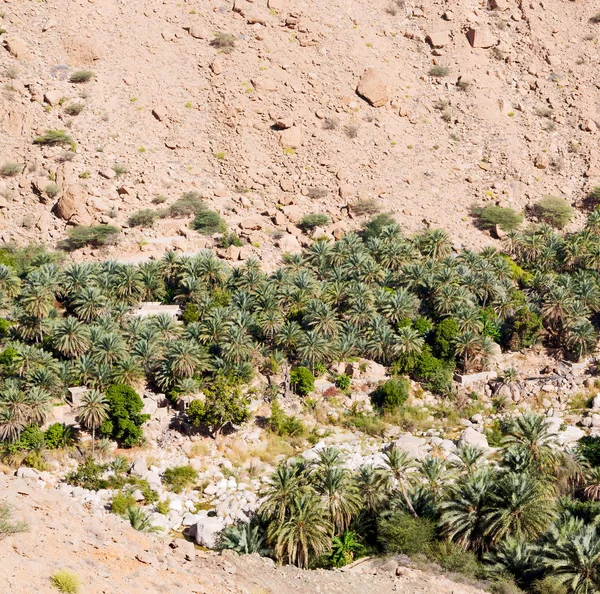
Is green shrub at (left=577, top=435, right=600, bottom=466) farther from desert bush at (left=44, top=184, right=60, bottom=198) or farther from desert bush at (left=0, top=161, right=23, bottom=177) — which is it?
→ desert bush at (left=0, top=161, right=23, bottom=177)

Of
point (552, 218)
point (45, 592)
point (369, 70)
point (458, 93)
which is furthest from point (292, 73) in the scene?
point (45, 592)

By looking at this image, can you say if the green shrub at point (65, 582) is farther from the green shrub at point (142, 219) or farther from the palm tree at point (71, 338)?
the green shrub at point (142, 219)

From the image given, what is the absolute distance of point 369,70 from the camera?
7212cm

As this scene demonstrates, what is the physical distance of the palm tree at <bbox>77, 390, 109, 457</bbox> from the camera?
3747cm

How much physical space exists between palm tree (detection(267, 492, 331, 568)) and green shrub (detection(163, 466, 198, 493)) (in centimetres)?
773

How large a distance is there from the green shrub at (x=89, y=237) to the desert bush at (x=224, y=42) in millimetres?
25103

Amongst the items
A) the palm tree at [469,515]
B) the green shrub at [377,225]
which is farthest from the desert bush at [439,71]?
the palm tree at [469,515]

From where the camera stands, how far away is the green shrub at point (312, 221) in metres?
61.1

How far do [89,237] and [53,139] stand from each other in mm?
11876

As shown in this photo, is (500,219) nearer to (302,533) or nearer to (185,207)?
(185,207)

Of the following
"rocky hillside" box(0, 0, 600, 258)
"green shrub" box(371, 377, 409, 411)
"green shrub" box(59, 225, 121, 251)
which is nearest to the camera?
"green shrub" box(371, 377, 409, 411)

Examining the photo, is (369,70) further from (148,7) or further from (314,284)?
(314,284)

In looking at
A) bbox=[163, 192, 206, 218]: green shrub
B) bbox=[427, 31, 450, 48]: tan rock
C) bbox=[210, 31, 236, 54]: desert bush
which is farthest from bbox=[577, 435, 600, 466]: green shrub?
bbox=[210, 31, 236, 54]: desert bush

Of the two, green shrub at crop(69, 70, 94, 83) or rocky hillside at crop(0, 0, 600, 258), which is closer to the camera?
rocky hillside at crop(0, 0, 600, 258)
